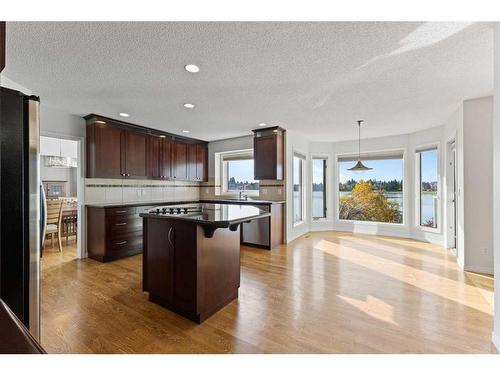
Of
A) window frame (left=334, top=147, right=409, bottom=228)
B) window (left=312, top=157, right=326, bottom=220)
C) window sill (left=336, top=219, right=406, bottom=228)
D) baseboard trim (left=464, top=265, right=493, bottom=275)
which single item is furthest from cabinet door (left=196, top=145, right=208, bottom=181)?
baseboard trim (left=464, top=265, right=493, bottom=275)

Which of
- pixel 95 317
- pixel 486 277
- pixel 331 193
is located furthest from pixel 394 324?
pixel 331 193

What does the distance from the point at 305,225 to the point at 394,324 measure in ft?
12.9

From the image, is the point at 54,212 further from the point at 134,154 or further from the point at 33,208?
the point at 33,208

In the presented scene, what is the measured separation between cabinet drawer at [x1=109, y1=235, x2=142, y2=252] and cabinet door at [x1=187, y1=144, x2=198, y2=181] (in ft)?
6.50

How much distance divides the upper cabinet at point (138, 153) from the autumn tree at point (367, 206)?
3909 millimetres

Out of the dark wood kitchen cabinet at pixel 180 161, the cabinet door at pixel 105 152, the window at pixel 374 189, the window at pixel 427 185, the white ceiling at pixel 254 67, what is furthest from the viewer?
the window at pixel 374 189

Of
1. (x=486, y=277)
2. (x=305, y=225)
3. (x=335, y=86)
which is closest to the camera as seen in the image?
(x=335, y=86)

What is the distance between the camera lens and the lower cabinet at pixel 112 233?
3.63 m

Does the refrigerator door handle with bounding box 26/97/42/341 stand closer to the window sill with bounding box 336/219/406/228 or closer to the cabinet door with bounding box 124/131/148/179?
the cabinet door with bounding box 124/131/148/179

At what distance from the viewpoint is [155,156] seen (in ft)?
15.6

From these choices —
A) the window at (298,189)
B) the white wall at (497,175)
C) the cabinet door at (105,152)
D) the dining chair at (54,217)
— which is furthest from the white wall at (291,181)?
the dining chair at (54,217)

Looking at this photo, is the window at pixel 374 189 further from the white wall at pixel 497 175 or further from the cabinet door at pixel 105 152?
the cabinet door at pixel 105 152

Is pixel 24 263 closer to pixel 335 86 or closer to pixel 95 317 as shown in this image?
pixel 95 317

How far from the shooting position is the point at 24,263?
1360mm
